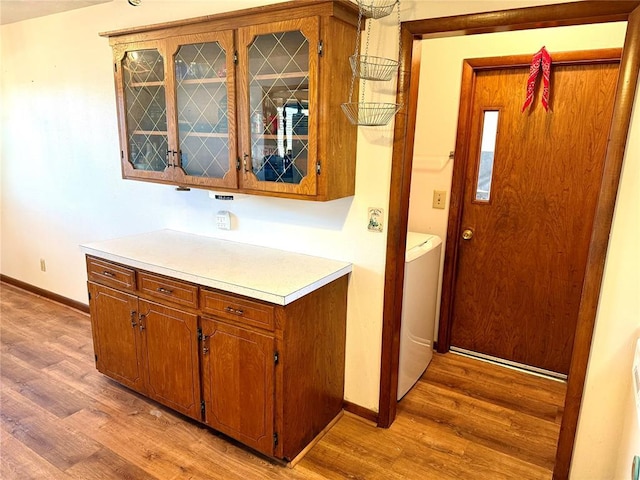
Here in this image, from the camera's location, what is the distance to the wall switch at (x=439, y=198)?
3000 millimetres

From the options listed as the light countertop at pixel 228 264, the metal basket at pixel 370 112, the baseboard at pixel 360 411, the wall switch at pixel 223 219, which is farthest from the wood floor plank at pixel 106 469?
the metal basket at pixel 370 112

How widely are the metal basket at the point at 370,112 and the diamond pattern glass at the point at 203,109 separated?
2.10 feet

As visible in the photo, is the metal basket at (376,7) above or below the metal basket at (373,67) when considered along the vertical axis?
above

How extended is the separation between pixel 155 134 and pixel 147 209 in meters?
0.79

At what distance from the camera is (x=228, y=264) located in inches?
86.0

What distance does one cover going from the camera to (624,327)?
1.67 m

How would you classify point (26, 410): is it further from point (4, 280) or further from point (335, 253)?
point (4, 280)

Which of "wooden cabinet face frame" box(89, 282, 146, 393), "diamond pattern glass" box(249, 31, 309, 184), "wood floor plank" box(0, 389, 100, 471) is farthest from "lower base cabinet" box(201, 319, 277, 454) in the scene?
"diamond pattern glass" box(249, 31, 309, 184)

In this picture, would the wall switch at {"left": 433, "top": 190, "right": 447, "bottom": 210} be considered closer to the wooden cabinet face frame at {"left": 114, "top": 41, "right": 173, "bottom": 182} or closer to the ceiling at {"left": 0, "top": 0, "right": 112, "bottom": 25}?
the wooden cabinet face frame at {"left": 114, "top": 41, "right": 173, "bottom": 182}

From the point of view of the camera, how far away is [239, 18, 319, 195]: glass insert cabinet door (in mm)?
1868

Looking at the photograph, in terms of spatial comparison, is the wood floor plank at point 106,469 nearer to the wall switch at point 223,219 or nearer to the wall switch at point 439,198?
the wall switch at point 223,219

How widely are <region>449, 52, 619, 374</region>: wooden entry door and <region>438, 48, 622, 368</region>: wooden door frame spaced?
0.02 metres

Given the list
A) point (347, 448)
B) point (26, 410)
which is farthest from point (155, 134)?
point (347, 448)

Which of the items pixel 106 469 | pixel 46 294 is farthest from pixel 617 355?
pixel 46 294
